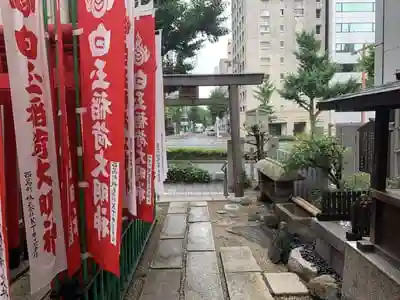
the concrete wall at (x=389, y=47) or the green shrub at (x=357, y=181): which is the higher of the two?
the concrete wall at (x=389, y=47)

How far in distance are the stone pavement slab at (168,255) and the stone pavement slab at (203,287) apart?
1.65ft

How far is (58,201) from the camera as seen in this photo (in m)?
2.72

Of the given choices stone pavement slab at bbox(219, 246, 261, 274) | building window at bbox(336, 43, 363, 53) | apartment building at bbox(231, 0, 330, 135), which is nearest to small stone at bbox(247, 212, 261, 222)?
stone pavement slab at bbox(219, 246, 261, 274)

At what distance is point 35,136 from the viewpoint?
2520 mm

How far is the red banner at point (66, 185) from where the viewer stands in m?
2.72

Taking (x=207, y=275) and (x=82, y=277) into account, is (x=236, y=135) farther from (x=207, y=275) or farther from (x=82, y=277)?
(x=82, y=277)

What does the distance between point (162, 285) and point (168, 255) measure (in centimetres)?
117

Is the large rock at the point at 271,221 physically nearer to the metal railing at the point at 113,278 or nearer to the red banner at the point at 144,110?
the metal railing at the point at 113,278

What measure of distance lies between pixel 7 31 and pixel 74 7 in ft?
2.33

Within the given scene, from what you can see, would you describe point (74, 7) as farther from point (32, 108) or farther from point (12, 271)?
point (12, 271)

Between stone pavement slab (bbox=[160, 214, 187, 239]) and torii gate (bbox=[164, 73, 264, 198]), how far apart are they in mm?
2846

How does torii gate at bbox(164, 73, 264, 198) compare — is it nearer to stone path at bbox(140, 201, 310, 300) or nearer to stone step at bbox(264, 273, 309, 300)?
stone path at bbox(140, 201, 310, 300)

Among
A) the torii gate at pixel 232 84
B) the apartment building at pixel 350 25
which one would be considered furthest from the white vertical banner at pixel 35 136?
the apartment building at pixel 350 25

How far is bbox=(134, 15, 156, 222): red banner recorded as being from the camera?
14.3 feet
